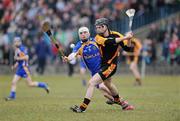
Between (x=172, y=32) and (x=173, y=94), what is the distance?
14.7 meters

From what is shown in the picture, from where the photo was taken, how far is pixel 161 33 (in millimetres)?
38531

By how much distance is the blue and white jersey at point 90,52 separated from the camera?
55.5 ft

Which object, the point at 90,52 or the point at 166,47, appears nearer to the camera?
the point at 90,52

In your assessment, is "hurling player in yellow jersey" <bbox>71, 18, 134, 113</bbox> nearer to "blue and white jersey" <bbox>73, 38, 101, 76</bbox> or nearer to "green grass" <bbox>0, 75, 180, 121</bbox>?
"blue and white jersey" <bbox>73, 38, 101, 76</bbox>

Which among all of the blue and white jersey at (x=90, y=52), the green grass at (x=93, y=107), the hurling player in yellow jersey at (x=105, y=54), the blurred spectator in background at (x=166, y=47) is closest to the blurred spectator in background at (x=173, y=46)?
the blurred spectator in background at (x=166, y=47)

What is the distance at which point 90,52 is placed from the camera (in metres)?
17.0

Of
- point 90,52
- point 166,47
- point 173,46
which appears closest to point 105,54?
point 90,52

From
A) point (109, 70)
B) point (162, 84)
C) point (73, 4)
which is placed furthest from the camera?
point (73, 4)

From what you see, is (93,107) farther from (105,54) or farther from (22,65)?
(22,65)

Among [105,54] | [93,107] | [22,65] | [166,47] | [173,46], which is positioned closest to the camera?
[105,54]

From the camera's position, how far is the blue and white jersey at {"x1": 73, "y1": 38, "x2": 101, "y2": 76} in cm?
1691

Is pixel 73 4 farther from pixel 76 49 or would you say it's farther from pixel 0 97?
pixel 76 49

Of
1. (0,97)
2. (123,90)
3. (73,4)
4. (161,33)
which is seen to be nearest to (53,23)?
(73,4)

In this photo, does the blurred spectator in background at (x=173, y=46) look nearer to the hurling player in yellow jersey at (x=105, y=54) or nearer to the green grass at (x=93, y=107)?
the green grass at (x=93, y=107)
